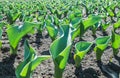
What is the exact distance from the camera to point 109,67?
332cm

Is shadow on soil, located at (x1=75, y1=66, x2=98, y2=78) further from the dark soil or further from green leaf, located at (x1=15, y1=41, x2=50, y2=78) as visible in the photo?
green leaf, located at (x1=15, y1=41, x2=50, y2=78)

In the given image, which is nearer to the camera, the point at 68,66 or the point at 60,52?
the point at 60,52

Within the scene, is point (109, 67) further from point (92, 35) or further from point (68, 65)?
point (92, 35)

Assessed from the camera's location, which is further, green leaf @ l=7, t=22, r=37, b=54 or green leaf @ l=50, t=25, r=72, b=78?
green leaf @ l=7, t=22, r=37, b=54

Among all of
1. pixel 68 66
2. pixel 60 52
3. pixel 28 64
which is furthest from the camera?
pixel 68 66

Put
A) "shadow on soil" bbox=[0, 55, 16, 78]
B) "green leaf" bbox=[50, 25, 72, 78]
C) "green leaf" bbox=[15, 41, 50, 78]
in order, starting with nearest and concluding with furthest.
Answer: "green leaf" bbox=[15, 41, 50, 78] → "green leaf" bbox=[50, 25, 72, 78] → "shadow on soil" bbox=[0, 55, 16, 78]

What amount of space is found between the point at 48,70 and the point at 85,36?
1.83 meters

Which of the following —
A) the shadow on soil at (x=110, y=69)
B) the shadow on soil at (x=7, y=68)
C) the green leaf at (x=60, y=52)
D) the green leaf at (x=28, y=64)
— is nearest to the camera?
the green leaf at (x=28, y=64)

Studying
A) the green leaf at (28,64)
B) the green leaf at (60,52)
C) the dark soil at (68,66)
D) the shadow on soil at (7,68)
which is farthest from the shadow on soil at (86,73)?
the green leaf at (28,64)

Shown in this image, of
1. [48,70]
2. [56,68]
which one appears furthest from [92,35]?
[56,68]

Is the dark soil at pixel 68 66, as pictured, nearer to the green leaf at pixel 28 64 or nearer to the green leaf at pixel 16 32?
the green leaf at pixel 16 32

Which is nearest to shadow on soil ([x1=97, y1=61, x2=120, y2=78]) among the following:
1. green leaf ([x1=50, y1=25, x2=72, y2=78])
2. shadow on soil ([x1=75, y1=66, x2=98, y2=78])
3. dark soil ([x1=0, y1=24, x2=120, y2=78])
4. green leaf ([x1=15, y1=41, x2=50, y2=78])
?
dark soil ([x1=0, y1=24, x2=120, y2=78])

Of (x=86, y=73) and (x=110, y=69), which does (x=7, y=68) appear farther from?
(x=110, y=69)

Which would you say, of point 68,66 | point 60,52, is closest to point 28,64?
point 60,52
